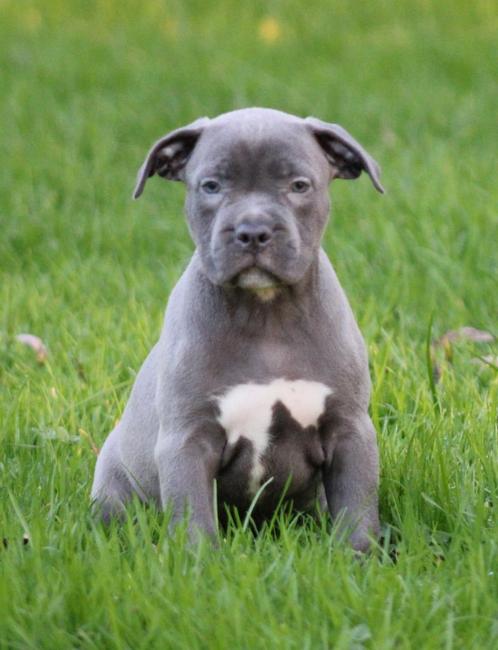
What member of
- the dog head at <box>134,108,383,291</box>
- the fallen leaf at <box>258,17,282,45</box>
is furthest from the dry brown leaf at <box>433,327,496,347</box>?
the fallen leaf at <box>258,17,282,45</box>

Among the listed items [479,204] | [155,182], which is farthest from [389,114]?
[479,204]

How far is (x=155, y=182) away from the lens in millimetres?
8297

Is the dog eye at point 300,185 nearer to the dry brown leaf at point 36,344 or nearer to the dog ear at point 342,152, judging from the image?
the dog ear at point 342,152

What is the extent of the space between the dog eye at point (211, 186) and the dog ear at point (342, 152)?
335 mm

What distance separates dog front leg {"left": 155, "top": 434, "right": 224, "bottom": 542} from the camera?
12.5 ft

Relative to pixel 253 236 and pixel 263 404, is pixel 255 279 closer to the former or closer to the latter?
pixel 253 236

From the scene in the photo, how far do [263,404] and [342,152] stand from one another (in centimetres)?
79

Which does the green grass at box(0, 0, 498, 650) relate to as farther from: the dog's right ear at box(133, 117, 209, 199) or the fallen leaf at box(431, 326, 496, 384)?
the dog's right ear at box(133, 117, 209, 199)

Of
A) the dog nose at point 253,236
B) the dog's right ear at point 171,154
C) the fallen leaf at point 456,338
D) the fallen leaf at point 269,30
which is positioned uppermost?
the fallen leaf at point 269,30

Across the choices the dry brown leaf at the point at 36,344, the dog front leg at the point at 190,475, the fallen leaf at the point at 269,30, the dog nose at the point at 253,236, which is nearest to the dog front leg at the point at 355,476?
the dog front leg at the point at 190,475

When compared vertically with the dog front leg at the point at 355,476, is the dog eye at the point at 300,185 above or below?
above

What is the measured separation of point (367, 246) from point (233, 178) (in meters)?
2.79

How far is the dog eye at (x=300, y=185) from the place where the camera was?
386 centimetres

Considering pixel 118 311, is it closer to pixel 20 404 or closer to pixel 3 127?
pixel 20 404
